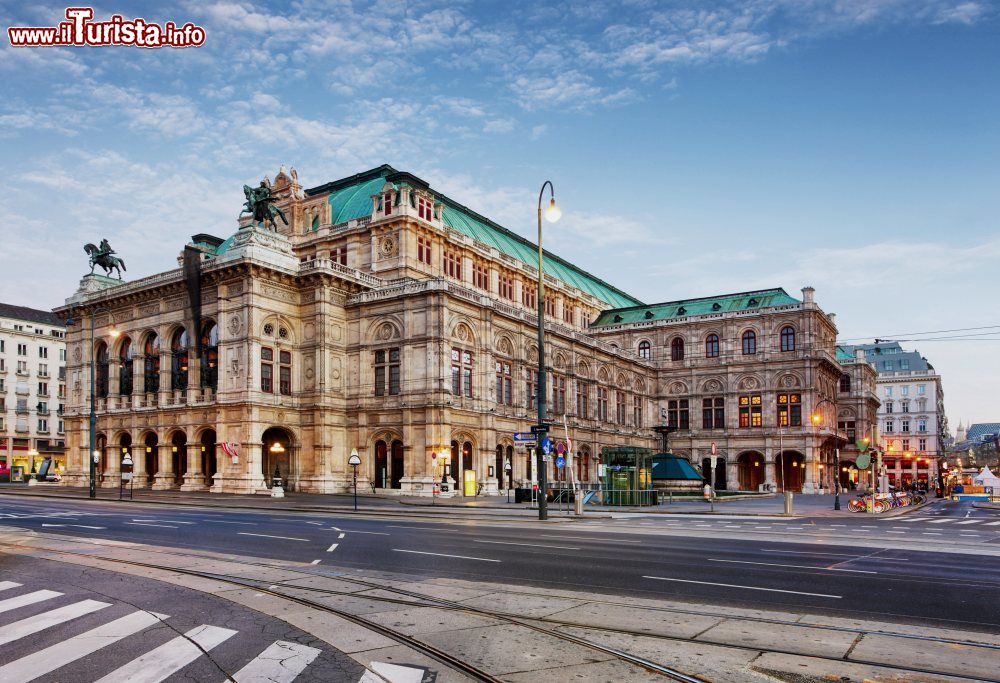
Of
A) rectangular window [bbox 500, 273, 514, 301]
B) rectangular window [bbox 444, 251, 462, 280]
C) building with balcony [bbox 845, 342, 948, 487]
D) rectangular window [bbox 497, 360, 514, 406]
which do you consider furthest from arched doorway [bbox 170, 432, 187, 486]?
building with balcony [bbox 845, 342, 948, 487]

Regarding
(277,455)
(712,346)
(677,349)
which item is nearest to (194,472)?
(277,455)

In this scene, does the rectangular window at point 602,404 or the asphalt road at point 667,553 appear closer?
the asphalt road at point 667,553

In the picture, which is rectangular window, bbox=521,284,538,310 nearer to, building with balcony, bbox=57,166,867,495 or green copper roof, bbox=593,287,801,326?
building with balcony, bbox=57,166,867,495

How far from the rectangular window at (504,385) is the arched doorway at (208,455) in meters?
22.8

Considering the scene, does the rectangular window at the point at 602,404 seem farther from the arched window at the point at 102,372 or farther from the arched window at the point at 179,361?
the arched window at the point at 102,372

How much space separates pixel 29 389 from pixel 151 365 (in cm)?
5471

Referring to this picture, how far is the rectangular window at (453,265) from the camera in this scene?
69562 mm

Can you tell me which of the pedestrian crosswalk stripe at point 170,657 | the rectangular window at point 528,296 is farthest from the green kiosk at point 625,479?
the pedestrian crosswalk stripe at point 170,657

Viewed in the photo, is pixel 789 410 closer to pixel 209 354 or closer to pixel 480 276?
pixel 480 276

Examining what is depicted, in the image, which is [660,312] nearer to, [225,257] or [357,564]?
[225,257]

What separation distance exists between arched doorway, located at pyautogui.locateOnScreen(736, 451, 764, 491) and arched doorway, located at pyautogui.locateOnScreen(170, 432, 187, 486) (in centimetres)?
5778

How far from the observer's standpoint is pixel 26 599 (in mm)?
12258

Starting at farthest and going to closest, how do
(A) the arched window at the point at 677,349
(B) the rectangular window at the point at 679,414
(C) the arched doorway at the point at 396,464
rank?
(A) the arched window at the point at 677,349
(B) the rectangular window at the point at 679,414
(C) the arched doorway at the point at 396,464

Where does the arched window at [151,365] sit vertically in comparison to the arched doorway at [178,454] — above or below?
above
